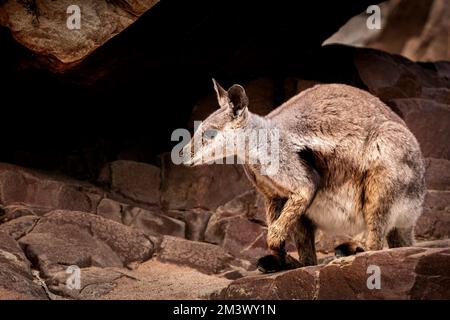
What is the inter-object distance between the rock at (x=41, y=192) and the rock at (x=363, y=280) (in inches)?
118

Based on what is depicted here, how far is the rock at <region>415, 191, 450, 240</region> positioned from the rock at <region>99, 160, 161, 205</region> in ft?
11.0

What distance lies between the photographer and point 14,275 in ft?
20.2

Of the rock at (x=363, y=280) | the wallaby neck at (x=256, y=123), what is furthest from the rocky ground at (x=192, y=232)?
the wallaby neck at (x=256, y=123)

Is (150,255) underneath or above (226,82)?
underneath

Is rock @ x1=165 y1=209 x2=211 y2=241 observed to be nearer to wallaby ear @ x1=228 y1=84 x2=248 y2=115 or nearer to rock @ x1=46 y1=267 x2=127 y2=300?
rock @ x1=46 y1=267 x2=127 y2=300

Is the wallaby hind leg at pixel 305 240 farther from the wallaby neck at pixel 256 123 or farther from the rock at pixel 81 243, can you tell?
the rock at pixel 81 243

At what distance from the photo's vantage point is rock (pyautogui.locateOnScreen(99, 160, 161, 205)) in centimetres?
891

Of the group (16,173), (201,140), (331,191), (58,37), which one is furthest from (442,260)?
(16,173)

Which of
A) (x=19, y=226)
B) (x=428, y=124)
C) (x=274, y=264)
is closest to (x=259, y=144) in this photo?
(x=274, y=264)

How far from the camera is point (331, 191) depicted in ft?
21.6

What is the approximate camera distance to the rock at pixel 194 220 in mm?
8719

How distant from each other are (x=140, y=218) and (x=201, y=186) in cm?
97

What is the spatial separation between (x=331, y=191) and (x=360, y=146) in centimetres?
50

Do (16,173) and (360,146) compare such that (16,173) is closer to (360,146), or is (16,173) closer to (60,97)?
(60,97)
